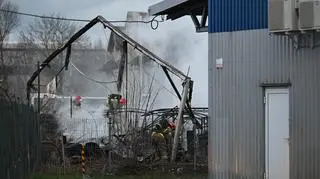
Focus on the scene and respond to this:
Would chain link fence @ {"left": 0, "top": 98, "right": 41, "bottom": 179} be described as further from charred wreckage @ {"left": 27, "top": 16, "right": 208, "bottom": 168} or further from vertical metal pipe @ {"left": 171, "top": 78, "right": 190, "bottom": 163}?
vertical metal pipe @ {"left": 171, "top": 78, "right": 190, "bottom": 163}

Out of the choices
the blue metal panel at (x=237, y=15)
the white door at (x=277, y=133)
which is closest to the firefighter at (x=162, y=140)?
the blue metal panel at (x=237, y=15)

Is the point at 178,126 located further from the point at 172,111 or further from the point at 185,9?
the point at 185,9

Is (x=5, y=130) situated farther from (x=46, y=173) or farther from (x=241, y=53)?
(x=46, y=173)

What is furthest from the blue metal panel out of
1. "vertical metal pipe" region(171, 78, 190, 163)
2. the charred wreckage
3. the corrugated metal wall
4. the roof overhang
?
the charred wreckage

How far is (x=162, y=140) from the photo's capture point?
989 inches

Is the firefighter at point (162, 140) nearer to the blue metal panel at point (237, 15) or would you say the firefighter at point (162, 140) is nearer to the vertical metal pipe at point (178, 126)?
the vertical metal pipe at point (178, 126)

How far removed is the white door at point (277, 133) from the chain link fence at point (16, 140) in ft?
20.5

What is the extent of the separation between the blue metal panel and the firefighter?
7.83 meters

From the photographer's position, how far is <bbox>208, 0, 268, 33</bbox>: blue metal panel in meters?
17.0

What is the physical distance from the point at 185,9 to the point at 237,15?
4.03 m

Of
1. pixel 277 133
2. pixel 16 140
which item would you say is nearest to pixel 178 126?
pixel 277 133

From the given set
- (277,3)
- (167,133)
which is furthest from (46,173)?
(277,3)

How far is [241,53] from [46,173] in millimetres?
8704

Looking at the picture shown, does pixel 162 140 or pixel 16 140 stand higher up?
pixel 16 140
